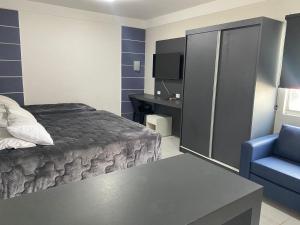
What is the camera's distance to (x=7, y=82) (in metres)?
4.26

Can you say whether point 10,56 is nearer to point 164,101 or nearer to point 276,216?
point 164,101

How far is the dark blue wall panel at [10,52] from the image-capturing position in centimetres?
415

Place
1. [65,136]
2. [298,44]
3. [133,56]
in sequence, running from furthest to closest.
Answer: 1. [133,56]
2. [298,44]
3. [65,136]

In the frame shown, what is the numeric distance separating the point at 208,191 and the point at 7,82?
14.5 feet

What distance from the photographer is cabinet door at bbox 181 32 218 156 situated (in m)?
3.41

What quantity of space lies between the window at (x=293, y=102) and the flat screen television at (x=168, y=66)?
2103 mm

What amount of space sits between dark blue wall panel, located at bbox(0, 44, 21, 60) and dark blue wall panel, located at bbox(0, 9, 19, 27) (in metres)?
0.38

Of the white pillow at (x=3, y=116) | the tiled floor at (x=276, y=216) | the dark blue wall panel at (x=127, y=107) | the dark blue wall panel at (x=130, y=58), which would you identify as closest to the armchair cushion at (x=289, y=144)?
the tiled floor at (x=276, y=216)

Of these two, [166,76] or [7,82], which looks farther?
[166,76]

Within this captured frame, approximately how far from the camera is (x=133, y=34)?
5.51 metres

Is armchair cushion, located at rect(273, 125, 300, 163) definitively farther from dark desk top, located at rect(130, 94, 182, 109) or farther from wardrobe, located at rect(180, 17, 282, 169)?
dark desk top, located at rect(130, 94, 182, 109)

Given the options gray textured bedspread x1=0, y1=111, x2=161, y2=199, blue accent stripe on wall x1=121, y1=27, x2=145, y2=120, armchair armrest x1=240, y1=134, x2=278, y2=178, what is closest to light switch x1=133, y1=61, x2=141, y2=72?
blue accent stripe on wall x1=121, y1=27, x2=145, y2=120

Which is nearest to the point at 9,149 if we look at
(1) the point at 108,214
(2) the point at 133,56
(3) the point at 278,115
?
(1) the point at 108,214

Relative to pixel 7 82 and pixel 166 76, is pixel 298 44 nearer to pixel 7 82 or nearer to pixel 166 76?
pixel 166 76
